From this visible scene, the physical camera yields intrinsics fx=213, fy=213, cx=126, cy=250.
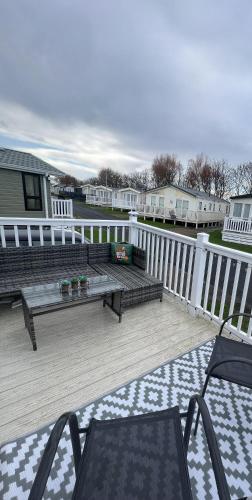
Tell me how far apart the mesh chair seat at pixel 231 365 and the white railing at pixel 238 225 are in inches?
525

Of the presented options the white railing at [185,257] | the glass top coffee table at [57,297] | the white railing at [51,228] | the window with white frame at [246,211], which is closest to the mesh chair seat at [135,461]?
the glass top coffee table at [57,297]

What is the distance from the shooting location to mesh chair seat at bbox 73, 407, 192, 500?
88 centimetres

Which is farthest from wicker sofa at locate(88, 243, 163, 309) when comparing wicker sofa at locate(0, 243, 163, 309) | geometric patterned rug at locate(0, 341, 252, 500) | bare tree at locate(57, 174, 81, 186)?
bare tree at locate(57, 174, 81, 186)

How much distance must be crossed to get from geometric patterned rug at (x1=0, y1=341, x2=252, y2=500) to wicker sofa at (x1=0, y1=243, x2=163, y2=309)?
1064 mm

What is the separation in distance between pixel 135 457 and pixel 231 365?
899 millimetres

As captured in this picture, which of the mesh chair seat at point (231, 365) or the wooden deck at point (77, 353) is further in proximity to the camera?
the wooden deck at point (77, 353)

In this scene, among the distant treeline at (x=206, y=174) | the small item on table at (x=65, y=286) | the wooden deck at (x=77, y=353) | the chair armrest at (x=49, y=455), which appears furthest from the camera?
the distant treeline at (x=206, y=174)

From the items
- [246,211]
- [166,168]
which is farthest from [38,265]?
[166,168]

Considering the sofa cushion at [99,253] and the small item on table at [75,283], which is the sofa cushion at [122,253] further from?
the small item on table at [75,283]

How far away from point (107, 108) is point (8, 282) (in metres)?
7.07

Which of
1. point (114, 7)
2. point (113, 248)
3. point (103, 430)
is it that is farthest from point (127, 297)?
point (114, 7)

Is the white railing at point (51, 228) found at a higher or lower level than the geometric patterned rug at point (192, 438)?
higher

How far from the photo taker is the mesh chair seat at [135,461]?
0.88 metres

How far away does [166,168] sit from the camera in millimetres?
30547
